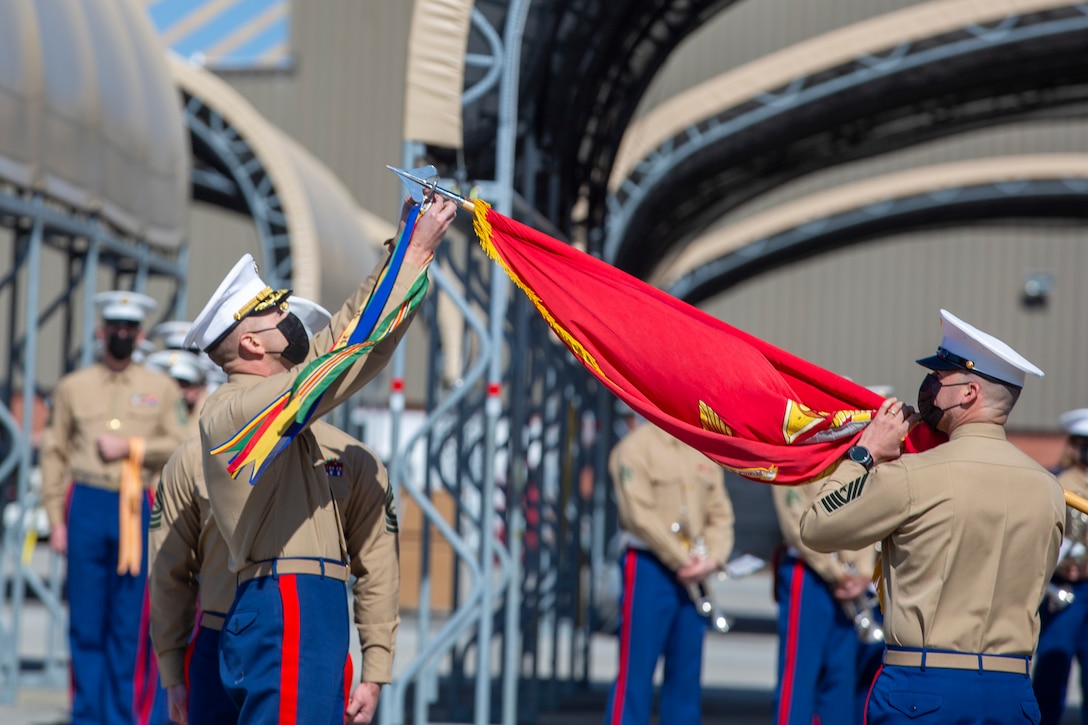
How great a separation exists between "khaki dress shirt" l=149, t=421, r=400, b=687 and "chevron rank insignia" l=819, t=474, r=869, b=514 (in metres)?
1.28

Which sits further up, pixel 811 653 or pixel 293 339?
pixel 293 339

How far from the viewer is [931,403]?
4.17 m

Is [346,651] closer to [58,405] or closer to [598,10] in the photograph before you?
[58,405]

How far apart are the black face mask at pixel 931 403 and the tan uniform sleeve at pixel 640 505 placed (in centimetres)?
307

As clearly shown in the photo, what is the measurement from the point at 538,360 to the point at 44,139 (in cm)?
342

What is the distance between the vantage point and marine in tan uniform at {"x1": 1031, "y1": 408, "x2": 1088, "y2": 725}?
7516mm

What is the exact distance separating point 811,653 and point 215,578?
13.1 feet

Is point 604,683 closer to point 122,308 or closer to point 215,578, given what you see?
point 122,308

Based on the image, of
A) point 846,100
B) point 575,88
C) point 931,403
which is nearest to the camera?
point 931,403

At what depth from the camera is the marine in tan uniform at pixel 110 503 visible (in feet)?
25.0

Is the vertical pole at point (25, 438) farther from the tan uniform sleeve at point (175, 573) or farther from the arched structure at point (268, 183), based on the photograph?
the arched structure at point (268, 183)

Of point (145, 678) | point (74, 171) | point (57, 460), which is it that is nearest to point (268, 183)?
point (74, 171)

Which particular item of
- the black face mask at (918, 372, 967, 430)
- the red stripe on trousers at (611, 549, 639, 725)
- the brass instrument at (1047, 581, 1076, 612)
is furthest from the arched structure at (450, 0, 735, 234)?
the black face mask at (918, 372, 967, 430)

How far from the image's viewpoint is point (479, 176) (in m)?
8.52
